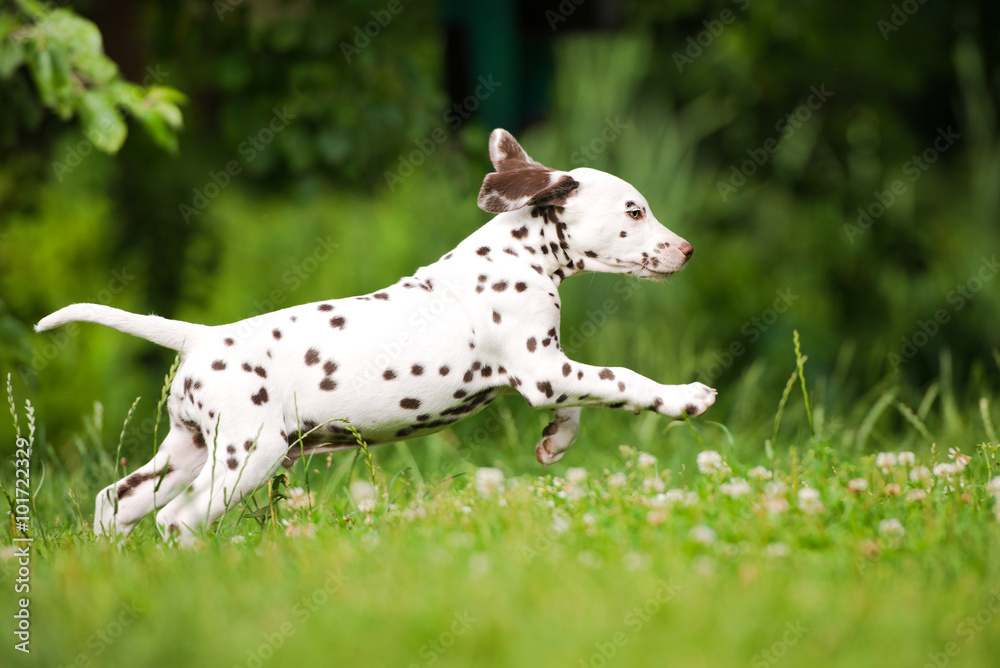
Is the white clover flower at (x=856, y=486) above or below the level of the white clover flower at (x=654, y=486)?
above

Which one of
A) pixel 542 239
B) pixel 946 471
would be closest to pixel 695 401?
pixel 542 239

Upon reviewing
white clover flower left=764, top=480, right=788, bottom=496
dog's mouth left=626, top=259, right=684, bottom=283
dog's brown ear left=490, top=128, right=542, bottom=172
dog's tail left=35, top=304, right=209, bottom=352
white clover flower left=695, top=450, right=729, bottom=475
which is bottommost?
white clover flower left=695, top=450, right=729, bottom=475

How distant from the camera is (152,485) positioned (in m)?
3.44

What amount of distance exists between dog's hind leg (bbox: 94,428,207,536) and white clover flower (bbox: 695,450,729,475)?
1832 millimetres

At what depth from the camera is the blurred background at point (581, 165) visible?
18.5 feet

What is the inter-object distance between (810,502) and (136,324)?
7.74 ft

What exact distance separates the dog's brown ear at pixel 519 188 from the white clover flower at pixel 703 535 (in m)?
1.23

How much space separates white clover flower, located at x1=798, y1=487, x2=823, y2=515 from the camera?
3.08m

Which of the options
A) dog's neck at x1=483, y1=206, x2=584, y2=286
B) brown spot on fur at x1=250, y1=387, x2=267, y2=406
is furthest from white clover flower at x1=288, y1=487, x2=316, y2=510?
dog's neck at x1=483, y1=206, x2=584, y2=286

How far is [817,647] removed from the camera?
2.33 metres

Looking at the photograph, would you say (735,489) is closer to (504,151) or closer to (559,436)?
(559,436)

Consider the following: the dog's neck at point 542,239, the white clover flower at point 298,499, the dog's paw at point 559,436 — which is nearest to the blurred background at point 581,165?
the white clover flower at point 298,499

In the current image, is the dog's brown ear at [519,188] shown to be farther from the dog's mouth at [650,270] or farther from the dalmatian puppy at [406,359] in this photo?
the dog's mouth at [650,270]

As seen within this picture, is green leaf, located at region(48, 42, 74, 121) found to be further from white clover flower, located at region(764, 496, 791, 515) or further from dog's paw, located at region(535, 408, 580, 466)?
white clover flower, located at region(764, 496, 791, 515)
